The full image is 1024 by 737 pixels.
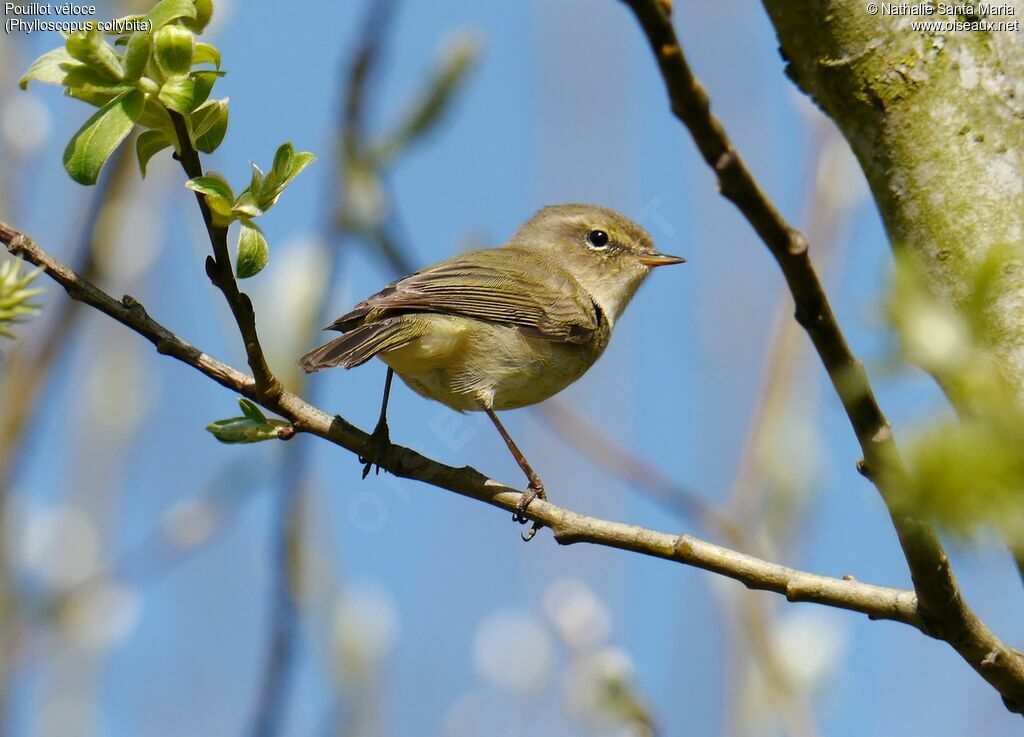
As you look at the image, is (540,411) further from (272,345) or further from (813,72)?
(813,72)

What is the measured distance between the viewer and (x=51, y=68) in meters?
1.60

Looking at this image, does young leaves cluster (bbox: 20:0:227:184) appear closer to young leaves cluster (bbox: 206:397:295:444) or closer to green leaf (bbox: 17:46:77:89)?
green leaf (bbox: 17:46:77:89)

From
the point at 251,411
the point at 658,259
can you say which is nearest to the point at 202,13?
the point at 251,411

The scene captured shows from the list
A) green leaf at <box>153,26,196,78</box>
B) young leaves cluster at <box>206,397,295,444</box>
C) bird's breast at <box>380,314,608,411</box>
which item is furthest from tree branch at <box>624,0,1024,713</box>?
bird's breast at <box>380,314,608,411</box>

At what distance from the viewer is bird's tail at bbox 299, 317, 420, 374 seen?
2.95m

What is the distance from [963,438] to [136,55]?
4.19 ft

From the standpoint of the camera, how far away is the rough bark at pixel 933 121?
1824 millimetres

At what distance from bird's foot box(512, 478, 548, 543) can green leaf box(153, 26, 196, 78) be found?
1.24 metres

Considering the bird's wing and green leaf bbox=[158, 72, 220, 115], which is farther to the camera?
the bird's wing

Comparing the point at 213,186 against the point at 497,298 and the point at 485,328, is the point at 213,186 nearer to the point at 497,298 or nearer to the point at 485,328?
the point at 485,328

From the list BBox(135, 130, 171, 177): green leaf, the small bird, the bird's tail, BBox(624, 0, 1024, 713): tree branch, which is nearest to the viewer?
BBox(624, 0, 1024, 713): tree branch

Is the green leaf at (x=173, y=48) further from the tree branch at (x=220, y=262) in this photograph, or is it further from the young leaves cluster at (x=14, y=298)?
the young leaves cluster at (x=14, y=298)

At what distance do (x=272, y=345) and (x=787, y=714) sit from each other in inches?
71.1

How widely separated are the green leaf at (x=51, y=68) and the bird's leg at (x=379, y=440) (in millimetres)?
1116
